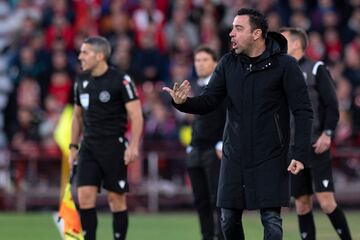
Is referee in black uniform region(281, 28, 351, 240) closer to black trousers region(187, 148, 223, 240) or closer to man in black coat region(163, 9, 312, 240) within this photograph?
black trousers region(187, 148, 223, 240)

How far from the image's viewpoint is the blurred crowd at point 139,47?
1903 cm

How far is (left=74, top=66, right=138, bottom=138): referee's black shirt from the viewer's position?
11359 millimetres

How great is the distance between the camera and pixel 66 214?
36.9ft

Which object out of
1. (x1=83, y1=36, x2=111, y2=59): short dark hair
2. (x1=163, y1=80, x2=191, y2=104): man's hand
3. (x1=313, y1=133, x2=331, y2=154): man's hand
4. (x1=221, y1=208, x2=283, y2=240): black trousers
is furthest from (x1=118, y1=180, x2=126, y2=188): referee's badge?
(x1=163, y1=80, x2=191, y2=104): man's hand

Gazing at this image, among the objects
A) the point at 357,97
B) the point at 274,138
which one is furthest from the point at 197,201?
the point at 357,97

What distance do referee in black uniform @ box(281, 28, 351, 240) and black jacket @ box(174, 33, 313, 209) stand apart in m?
2.40

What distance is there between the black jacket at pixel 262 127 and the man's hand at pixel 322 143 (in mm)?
2388

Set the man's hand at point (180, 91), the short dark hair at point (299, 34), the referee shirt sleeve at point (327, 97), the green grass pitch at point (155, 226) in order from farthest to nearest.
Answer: the green grass pitch at point (155, 226) → the short dark hair at point (299, 34) → the referee shirt sleeve at point (327, 97) → the man's hand at point (180, 91)

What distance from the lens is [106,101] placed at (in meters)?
11.4

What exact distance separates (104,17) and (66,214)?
1075 centimetres

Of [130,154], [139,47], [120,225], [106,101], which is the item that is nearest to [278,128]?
[130,154]

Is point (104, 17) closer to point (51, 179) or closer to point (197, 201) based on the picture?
point (51, 179)

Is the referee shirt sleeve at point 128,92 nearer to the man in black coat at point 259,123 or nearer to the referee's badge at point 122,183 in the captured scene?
the referee's badge at point 122,183

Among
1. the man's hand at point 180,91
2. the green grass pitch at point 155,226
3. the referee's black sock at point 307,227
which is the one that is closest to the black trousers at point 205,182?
the green grass pitch at point 155,226
